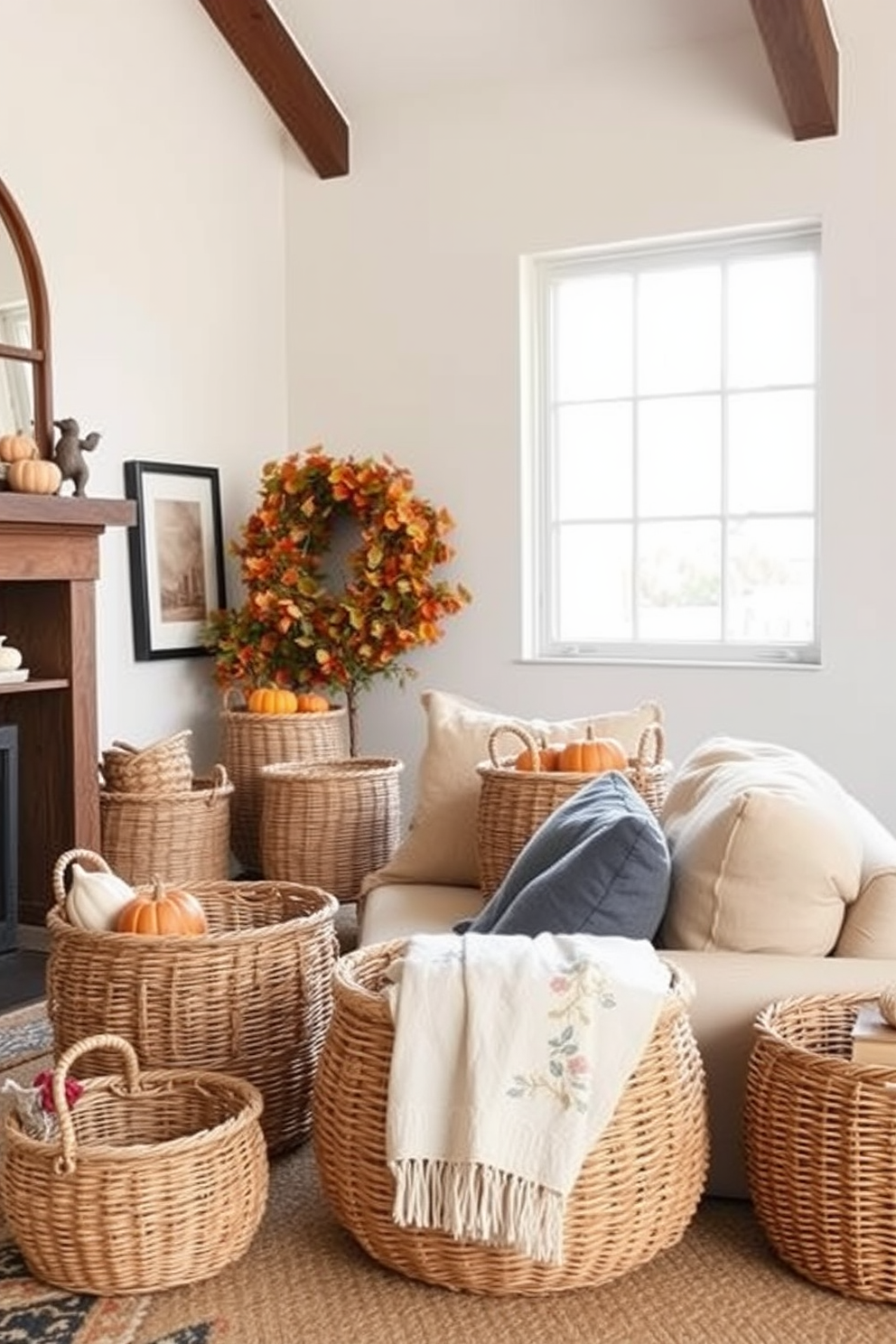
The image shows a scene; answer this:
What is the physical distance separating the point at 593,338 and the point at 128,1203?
3.75m

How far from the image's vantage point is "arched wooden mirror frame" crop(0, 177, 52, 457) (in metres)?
4.34

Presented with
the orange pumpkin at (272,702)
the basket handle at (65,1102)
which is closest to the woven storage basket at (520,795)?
the basket handle at (65,1102)

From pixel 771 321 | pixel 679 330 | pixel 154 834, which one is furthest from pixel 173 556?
pixel 771 321

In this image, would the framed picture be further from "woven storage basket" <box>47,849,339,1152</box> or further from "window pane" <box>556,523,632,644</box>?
"woven storage basket" <box>47,849,339,1152</box>

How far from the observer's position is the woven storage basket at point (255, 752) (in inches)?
184

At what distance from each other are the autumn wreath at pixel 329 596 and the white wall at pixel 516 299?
288 mm

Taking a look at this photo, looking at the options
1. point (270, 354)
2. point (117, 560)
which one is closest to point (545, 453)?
point (270, 354)

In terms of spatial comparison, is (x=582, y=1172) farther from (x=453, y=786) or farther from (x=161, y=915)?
(x=453, y=786)

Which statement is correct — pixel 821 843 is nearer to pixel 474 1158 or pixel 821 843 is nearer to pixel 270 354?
pixel 474 1158

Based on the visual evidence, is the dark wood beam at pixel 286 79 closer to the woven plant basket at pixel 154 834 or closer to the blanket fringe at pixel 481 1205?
the woven plant basket at pixel 154 834

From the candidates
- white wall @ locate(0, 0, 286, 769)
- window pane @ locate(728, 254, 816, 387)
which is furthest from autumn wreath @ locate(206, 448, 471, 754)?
window pane @ locate(728, 254, 816, 387)

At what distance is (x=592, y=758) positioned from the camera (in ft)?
11.2

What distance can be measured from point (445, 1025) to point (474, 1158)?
0.60ft

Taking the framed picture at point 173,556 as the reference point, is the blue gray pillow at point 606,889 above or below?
below
